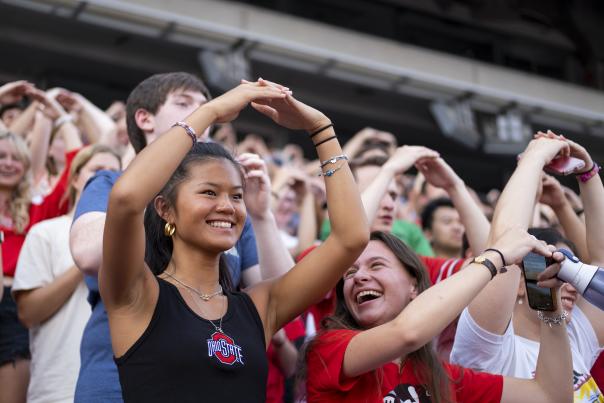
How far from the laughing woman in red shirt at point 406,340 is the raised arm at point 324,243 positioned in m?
0.17

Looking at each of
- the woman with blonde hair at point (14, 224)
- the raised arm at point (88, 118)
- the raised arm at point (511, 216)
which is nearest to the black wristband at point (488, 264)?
the raised arm at point (511, 216)

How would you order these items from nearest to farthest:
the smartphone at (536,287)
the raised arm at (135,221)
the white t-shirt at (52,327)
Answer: the raised arm at (135,221)
the smartphone at (536,287)
the white t-shirt at (52,327)

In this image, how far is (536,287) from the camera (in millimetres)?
2557

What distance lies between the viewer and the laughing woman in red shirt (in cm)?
229

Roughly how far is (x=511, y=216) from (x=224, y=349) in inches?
35.4

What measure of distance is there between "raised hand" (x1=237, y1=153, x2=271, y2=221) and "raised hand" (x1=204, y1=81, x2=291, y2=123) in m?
0.46

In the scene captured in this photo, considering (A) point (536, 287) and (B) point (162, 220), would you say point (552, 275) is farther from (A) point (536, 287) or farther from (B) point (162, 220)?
(B) point (162, 220)

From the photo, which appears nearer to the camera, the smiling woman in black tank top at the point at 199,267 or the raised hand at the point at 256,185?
the smiling woman in black tank top at the point at 199,267

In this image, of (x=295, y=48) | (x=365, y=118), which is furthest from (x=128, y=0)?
(x=365, y=118)

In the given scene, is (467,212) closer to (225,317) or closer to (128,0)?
(225,317)

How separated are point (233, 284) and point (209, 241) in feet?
1.13

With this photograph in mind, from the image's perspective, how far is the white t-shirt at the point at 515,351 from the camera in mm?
2730

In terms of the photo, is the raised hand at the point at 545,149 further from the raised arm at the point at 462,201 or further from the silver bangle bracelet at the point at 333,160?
the silver bangle bracelet at the point at 333,160

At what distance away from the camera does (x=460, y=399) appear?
2.61 meters
